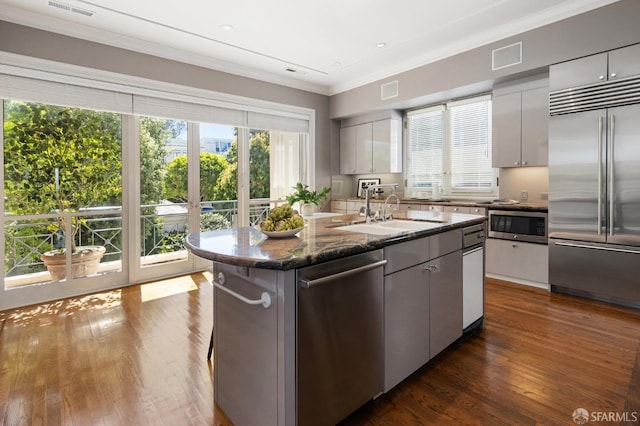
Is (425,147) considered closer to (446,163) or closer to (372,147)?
(446,163)

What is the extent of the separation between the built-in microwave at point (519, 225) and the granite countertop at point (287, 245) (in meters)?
2.12

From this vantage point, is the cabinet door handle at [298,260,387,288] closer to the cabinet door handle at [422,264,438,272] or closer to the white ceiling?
the cabinet door handle at [422,264,438,272]

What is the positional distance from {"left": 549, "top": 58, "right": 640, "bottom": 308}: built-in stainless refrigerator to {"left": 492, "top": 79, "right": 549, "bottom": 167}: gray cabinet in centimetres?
31

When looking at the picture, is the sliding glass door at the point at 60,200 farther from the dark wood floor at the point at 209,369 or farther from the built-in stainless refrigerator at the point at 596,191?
the built-in stainless refrigerator at the point at 596,191

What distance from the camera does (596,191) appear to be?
3.30 metres

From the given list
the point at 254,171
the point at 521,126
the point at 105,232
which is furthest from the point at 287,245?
the point at 254,171

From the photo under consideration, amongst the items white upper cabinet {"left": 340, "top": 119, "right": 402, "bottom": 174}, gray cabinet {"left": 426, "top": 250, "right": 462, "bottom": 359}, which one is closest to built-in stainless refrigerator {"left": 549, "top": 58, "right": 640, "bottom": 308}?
gray cabinet {"left": 426, "top": 250, "right": 462, "bottom": 359}

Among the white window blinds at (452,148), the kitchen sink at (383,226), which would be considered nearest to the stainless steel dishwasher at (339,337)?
the kitchen sink at (383,226)

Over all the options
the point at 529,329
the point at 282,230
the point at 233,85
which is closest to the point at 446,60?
the point at 233,85

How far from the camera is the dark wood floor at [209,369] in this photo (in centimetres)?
182

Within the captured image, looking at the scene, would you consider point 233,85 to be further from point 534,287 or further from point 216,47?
point 534,287

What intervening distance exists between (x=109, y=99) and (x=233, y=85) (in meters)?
1.62

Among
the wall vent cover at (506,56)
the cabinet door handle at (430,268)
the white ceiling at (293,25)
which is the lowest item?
the cabinet door handle at (430,268)

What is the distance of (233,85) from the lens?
4.92 m
